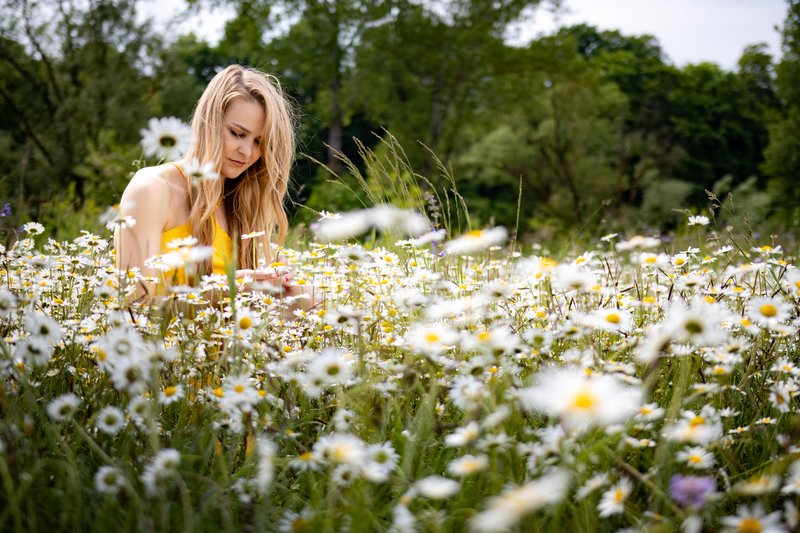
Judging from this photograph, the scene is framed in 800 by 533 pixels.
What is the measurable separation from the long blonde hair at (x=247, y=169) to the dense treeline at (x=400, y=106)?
17.9 inches

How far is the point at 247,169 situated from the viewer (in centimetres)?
329

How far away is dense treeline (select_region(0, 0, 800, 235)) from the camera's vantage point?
12.7 meters

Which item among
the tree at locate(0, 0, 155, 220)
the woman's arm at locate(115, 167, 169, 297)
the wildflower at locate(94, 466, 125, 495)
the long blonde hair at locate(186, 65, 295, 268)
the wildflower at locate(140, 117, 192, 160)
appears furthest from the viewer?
the tree at locate(0, 0, 155, 220)

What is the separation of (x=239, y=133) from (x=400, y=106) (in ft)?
54.8

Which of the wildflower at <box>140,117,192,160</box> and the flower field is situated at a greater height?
the wildflower at <box>140,117,192,160</box>

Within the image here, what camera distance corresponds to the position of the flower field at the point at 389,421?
1.10 m

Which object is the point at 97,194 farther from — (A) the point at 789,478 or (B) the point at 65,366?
(A) the point at 789,478

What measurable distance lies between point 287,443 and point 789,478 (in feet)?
3.78

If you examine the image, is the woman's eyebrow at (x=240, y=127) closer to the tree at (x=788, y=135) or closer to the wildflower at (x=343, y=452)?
the wildflower at (x=343, y=452)

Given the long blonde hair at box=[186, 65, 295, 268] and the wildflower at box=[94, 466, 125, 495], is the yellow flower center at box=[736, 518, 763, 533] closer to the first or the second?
the wildflower at box=[94, 466, 125, 495]

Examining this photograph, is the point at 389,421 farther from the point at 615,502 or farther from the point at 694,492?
the point at 694,492

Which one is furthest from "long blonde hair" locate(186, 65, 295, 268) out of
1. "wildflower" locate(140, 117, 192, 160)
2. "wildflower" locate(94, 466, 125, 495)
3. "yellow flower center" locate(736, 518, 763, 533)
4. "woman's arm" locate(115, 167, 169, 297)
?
"yellow flower center" locate(736, 518, 763, 533)

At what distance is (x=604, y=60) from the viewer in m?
35.5

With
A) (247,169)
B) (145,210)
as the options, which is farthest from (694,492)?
(247,169)
